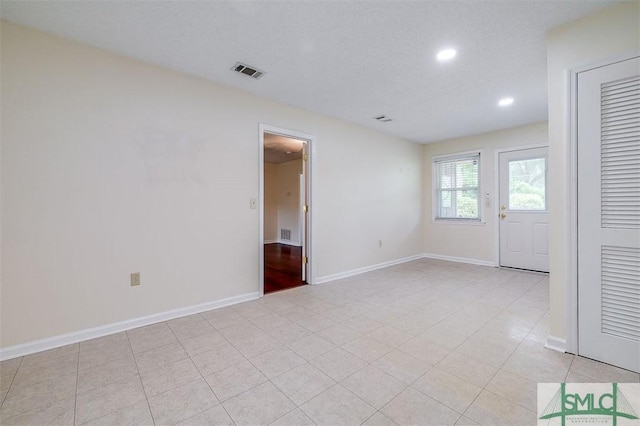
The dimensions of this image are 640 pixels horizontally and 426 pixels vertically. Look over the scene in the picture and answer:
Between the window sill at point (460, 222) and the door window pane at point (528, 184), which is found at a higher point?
the door window pane at point (528, 184)

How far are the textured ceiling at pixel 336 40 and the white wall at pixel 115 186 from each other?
0.85 feet

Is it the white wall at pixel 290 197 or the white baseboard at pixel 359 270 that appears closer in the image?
the white baseboard at pixel 359 270

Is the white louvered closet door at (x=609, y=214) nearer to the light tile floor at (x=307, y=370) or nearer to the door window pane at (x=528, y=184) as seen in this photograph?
the light tile floor at (x=307, y=370)

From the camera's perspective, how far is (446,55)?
2475mm

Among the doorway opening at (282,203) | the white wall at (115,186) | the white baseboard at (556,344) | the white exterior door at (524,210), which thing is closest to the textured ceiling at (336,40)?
the white wall at (115,186)

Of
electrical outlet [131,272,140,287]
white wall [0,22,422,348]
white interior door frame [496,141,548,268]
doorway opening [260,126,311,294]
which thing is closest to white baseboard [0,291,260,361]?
white wall [0,22,422,348]

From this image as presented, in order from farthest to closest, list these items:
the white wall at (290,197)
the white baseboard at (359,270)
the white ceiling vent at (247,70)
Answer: the white wall at (290,197)
the white baseboard at (359,270)
the white ceiling vent at (247,70)

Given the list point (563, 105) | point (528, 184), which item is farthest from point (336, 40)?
point (528, 184)

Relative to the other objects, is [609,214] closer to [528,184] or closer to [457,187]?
[528,184]

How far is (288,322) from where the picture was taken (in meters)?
2.64

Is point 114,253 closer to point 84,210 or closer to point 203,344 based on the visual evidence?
point 84,210

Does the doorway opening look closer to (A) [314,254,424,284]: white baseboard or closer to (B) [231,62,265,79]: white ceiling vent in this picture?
(A) [314,254,424,284]: white baseboard

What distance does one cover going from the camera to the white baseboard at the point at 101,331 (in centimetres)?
205

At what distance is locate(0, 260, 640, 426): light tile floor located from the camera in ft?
4.83
